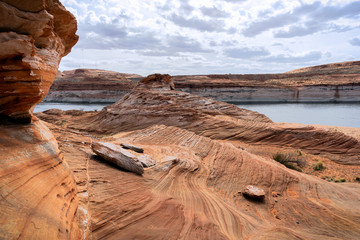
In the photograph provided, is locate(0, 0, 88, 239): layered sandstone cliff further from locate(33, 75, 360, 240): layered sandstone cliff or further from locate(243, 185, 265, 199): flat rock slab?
locate(243, 185, 265, 199): flat rock slab

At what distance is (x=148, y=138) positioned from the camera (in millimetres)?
8664

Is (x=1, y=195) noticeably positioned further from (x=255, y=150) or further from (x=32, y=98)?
(x=255, y=150)

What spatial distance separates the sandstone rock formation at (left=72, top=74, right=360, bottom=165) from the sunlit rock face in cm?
1032

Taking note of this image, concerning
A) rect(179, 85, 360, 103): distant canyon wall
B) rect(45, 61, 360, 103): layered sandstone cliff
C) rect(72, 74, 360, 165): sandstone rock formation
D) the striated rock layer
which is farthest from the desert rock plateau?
rect(45, 61, 360, 103): layered sandstone cliff

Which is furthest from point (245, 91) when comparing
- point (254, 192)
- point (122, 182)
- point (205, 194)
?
point (122, 182)

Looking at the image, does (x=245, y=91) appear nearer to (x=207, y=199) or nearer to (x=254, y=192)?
(x=254, y=192)

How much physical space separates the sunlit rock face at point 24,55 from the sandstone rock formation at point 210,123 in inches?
406

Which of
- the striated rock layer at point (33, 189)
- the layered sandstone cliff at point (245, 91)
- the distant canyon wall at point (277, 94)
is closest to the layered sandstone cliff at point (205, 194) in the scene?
the striated rock layer at point (33, 189)

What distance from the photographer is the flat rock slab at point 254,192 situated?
5.44 metres

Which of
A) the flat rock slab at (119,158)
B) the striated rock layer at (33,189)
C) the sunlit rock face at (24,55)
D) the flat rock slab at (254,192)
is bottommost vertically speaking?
the flat rock slab at (254,192)

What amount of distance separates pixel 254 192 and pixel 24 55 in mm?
5142

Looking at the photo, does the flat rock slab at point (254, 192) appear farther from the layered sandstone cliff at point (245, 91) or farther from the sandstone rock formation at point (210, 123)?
the layered sandstone cliff at point (245, 91)

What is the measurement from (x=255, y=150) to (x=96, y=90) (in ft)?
124

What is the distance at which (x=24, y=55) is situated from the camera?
8.68 ft
